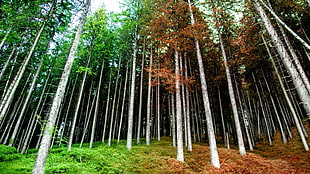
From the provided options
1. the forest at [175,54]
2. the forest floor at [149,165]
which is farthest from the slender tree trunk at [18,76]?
the forest floor at [149,165]

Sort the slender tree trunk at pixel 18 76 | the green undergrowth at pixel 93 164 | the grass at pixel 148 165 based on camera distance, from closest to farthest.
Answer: the green undergrowth at pixel 93 164, the grass at pixel 148 165, the slender tree trunk at pixel 18 76

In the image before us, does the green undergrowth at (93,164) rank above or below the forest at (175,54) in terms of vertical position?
below

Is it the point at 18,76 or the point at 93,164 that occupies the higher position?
the point at 18,76

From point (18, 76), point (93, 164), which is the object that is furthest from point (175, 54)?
point (18, 76)

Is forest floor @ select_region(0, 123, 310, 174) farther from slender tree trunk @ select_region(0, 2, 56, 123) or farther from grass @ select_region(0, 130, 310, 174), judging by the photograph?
slender tree trunk @ select_region(0, 2, 56, 123)

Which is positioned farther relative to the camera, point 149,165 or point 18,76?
point 18,76

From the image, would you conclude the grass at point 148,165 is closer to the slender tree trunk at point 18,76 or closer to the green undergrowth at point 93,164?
the green undergrowth at point 93,164

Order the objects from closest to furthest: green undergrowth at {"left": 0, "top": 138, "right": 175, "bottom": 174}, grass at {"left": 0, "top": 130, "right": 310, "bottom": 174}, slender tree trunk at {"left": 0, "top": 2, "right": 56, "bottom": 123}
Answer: green undergrowth at {"left": 0, "top": 138, "right": 175, "bottom": 174} → grass at {"left": 0, "top": 130, "right": 310, "bottom": 174} → slender tree trunk at {"left": 0, "top": 2, "right": 56, "bottom": 123}

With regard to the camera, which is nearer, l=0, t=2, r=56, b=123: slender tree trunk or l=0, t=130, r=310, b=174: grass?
l=0, t=130, r=310, b=174: grass

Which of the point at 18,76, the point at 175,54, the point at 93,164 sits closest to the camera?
the point at 93,164

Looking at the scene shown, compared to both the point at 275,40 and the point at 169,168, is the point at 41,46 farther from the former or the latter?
the point at 275,40

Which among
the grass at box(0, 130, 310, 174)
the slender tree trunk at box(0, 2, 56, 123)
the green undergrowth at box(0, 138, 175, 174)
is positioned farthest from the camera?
the slender tree trunk at box(0, 2, 56, 123)

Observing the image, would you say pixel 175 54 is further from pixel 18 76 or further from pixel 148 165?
pixel 18 76

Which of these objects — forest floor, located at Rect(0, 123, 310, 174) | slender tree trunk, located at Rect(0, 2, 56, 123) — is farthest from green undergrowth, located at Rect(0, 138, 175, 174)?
slender tree trunk, located at Rect(0, 2, 56, 123)
